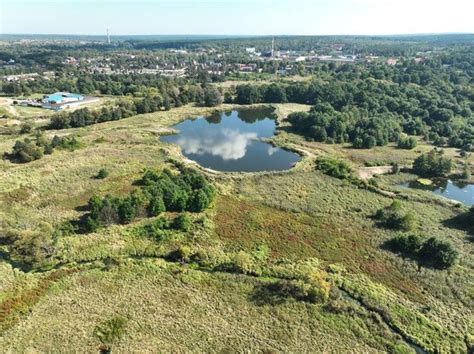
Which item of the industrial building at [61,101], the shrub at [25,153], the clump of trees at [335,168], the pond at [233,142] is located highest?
the industrial building at [61,101]

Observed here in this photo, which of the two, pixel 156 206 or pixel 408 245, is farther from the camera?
pixel 156 206

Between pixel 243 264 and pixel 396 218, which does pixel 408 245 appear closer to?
pixel 396 218

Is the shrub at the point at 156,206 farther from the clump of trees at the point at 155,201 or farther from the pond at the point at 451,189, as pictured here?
the pond at the point at 451,189

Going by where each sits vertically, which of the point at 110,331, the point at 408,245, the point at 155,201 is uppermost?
the point at 155,201

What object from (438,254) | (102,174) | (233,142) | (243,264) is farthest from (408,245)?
(233,142)

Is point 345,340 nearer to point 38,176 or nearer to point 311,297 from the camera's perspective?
point 311,297

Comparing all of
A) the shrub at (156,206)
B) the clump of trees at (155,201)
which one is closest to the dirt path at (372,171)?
the clump of trees at (155,201)

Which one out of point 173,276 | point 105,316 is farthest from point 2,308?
point 173,276
